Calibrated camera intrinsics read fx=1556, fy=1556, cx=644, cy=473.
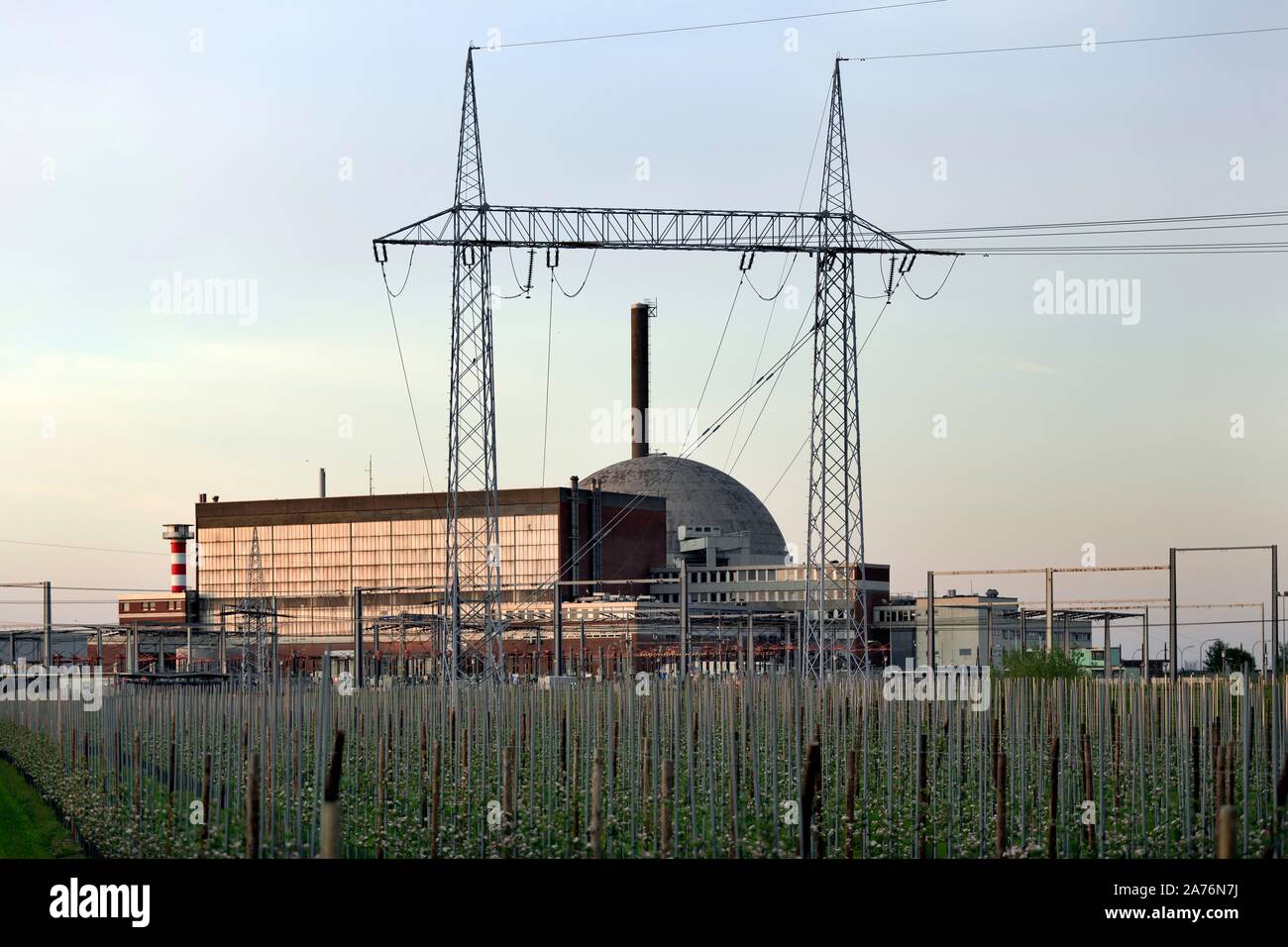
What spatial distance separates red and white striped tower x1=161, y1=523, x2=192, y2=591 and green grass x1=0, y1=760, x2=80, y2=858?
6509 centimetres

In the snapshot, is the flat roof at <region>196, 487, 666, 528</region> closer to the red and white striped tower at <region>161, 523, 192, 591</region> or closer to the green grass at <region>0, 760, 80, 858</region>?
the red and white striped tower at <region>161, 523, 192, 591</region>

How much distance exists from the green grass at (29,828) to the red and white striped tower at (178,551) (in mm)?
65090

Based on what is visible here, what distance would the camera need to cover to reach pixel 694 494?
92.8 meters

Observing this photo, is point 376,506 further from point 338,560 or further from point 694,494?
point 694,494

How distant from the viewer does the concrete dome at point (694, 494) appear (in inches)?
3610

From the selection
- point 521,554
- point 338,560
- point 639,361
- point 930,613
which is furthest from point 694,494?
point 930,613

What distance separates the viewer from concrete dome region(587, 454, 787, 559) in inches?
3610

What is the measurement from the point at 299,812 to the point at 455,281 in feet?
89.2

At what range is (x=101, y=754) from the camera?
27141 mm

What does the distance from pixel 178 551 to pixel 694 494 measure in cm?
3007

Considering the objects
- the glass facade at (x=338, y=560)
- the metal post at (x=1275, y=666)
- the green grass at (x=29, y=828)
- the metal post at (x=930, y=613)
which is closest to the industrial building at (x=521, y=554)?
the glass facade at (x=338, y=560)

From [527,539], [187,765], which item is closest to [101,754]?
[187,765]

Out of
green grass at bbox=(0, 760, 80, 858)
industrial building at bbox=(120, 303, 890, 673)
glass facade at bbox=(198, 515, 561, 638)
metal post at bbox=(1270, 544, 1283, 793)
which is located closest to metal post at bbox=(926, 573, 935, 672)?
metal post at bbox=(1270, 544, 1283, 793)
